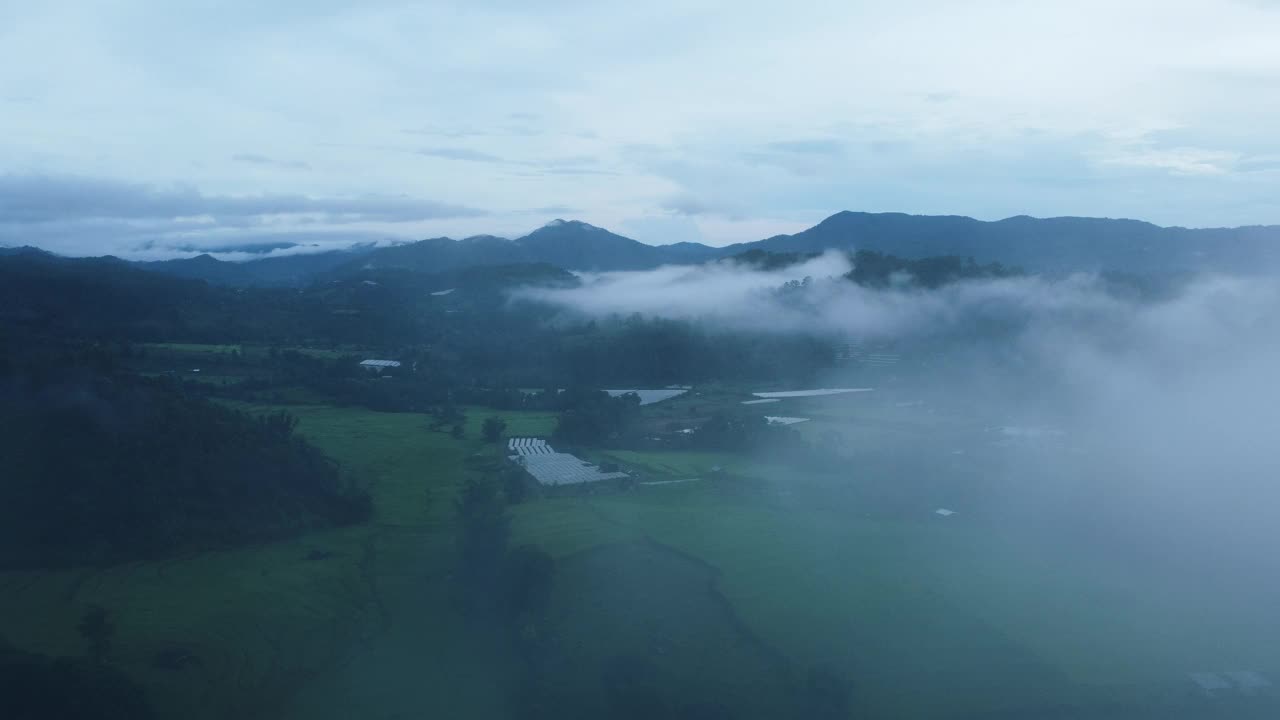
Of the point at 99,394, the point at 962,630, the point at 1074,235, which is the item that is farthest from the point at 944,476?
the point at 1074,235

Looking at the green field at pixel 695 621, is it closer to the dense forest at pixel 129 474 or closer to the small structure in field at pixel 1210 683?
the small structure in field at pixel 1210 683

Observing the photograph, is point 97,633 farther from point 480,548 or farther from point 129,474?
point 129,474

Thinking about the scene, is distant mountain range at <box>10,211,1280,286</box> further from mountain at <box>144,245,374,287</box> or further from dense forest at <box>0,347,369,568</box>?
→ dense forest at <box>0,347,369,568</box>

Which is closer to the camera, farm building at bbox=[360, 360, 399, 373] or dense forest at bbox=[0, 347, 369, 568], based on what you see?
dense forest at bbox=[0, 347, 369, 568]

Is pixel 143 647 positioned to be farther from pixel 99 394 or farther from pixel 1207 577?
pixel 1207 577

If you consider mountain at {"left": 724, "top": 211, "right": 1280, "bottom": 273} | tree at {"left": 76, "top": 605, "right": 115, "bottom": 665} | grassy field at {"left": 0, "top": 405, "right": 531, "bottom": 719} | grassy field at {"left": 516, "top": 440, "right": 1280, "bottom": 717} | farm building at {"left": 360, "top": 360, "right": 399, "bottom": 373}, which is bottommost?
grassy field at {"left": 516, "top": 440, "right": 1280, "bottom": 717}

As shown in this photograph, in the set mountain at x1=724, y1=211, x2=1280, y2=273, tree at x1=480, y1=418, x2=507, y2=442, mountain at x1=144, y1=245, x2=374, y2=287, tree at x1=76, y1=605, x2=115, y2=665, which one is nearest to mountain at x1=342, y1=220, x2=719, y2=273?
mountain at x1=144, y1=245, x2=374, y2=287
